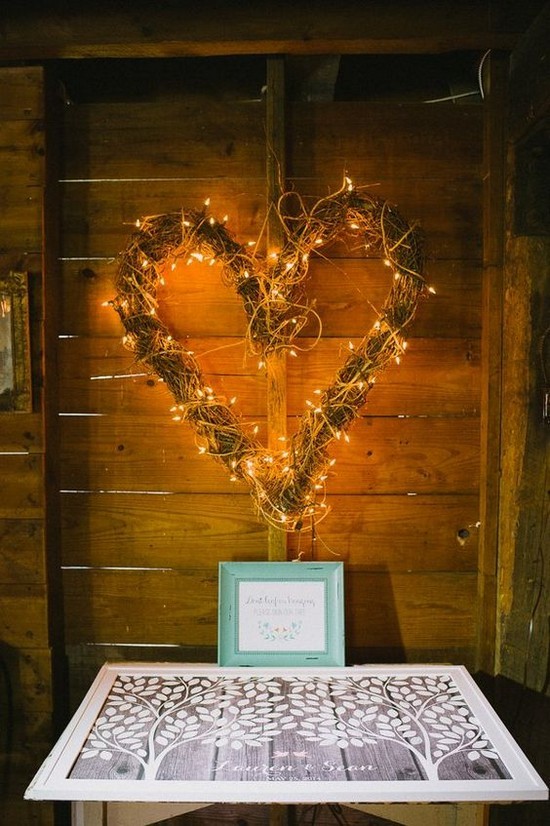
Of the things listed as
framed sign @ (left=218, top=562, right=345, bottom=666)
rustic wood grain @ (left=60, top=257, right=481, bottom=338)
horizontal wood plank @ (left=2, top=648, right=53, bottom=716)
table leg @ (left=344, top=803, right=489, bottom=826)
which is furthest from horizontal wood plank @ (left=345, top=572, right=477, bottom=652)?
horizontal wood plank @ (left=2, top=648, right=53, bottom=716)

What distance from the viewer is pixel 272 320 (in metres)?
→ 1.70

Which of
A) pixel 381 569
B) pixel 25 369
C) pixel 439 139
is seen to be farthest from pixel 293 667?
pixel 439 139

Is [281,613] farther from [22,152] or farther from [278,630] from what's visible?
[22,152]

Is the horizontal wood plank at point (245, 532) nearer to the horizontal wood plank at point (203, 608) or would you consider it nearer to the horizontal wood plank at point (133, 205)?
the horizontal wood plank at point (203, 608)

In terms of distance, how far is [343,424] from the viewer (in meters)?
1.65

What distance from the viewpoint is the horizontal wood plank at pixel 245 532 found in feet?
6.11

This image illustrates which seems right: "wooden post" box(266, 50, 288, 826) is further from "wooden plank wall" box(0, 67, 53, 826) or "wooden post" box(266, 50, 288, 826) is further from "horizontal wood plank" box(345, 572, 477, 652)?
"wooden plank wall" box(0, 67, 53, 826)

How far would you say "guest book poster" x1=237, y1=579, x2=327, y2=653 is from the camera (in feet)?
5.67

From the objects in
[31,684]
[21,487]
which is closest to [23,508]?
[21,487]

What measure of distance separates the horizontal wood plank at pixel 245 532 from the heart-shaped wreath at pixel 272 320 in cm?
18

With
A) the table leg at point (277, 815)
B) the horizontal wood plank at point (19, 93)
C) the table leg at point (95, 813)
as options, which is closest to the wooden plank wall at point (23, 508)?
the horizontal wood plank at point (19, 93)

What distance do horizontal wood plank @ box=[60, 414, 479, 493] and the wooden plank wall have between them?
0.13m

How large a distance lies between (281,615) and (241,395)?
0.62 meters

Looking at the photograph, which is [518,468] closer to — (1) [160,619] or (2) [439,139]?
(2) [439,139]
